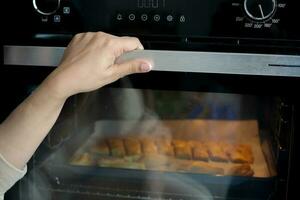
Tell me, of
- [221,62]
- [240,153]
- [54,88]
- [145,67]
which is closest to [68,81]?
[54,88]

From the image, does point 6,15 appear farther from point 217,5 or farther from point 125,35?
point 217,5

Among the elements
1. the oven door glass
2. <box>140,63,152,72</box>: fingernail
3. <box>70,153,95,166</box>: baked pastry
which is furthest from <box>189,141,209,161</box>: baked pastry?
<box>140,63,152,72</box>: fingernail

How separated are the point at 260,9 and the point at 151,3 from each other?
188 millimetres

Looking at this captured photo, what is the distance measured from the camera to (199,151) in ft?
3.67

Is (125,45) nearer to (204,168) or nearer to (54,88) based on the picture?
(54,88)

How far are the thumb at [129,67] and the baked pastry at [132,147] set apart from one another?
1.04ft

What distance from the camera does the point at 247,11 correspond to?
80 cm

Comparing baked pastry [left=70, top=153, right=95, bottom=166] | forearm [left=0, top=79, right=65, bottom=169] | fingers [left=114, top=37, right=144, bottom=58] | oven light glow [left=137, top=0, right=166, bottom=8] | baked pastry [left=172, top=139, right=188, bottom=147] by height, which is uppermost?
oven light glow [left=137, top=0, right=166, bottom=8]

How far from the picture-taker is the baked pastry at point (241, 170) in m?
1.02

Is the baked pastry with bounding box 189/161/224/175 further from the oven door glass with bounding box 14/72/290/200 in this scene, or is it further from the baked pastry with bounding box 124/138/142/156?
the baked pastry with bounding box 124/138/142/156

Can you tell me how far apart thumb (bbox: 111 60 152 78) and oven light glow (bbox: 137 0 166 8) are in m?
0.11

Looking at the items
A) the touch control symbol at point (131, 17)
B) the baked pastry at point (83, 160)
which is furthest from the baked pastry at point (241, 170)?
the touch control symbol at point (131, 17)

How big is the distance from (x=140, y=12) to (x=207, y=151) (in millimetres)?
410

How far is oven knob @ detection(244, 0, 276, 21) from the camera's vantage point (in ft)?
2.59
